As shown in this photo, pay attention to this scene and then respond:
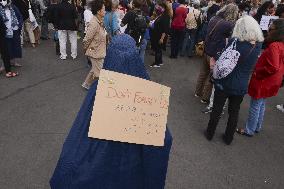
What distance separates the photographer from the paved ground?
4.36 meters

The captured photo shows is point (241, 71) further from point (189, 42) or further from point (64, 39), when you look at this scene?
point (189, 42)

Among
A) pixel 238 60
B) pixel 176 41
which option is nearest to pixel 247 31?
pixel 238 60

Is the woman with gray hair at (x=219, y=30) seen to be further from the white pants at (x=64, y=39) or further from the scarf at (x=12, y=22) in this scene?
the scarf at (x=12, y=22)

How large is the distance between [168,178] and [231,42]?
77.4 inches

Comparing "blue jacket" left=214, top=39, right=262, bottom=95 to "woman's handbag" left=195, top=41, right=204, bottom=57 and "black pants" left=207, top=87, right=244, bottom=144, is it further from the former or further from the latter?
"woman's handbag" left=195, top=41, right=204, bottom=57

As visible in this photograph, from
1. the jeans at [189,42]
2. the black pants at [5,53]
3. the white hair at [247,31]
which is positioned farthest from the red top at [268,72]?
the black pants at [5,53]

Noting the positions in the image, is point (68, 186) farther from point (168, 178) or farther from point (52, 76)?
point (52, 76)

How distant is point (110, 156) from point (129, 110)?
0.32 meters

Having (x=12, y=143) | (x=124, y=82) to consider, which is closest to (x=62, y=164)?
(x=124, y=82)

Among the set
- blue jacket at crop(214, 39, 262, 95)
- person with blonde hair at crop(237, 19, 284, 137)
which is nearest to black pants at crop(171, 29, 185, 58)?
person with blonde hair at crop(237, 19, 284, 137)

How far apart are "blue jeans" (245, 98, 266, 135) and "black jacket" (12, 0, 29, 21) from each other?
6196 mm

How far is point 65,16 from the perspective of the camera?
8.21 meters

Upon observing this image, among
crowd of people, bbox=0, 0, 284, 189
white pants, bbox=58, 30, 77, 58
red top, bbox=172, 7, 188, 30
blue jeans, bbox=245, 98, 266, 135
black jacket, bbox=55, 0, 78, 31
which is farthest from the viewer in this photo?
red top, bbox=172, 7, 188, 30

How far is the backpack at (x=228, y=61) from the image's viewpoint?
453 centimetres
